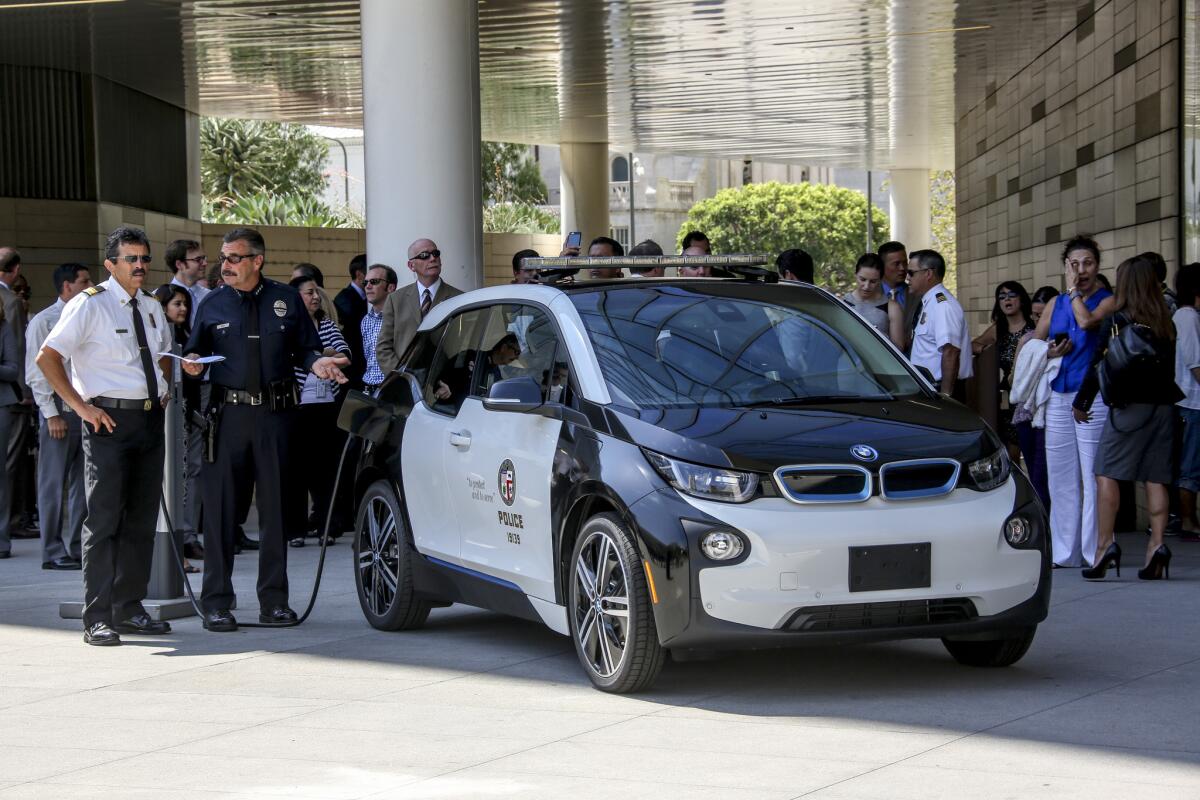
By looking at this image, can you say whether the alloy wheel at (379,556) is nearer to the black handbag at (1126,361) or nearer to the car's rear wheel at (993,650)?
the car's rear wheel at (993,650)

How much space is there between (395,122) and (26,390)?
11.6ft

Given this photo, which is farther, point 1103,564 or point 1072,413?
point 1072,413

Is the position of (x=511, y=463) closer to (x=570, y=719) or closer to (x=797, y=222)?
(x=570, y=719)

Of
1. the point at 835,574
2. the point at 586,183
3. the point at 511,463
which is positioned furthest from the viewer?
the point at 586,183

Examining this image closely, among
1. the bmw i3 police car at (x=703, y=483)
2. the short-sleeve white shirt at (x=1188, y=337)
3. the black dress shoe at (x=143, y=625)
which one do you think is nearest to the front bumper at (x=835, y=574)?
the bmw i3 police car at (x=703, y=483)

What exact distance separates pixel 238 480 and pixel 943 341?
483 cm

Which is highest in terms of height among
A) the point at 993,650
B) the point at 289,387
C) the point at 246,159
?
the point at 246,159

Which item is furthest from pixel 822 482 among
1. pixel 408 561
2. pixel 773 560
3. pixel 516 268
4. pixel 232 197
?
pixel 232 197

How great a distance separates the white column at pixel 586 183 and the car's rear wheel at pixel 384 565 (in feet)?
78.2

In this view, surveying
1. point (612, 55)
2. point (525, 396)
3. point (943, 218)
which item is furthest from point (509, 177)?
point (525, 396)

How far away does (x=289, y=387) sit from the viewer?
908 cm

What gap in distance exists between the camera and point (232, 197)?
5753cm

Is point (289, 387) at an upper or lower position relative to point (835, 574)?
upper

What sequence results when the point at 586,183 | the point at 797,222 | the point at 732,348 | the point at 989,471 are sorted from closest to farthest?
the point at 989,471 < the point at 732,348 < the point at 586,183 < the point at 797,222
